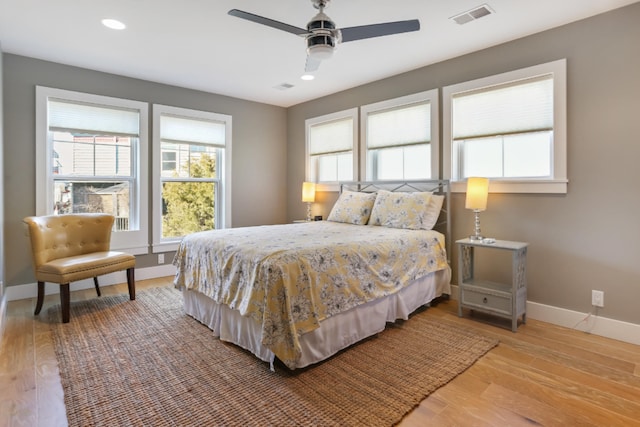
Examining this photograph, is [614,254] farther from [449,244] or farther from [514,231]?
[449,244]

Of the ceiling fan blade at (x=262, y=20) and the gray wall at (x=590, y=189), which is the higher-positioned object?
the ceiling fan blade at (x=262, y=20)

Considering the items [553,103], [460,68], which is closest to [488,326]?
[553,103]

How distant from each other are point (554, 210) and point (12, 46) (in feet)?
18.2

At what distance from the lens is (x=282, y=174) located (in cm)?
601

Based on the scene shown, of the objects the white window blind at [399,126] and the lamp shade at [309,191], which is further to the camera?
the lamp shade at [309,191]

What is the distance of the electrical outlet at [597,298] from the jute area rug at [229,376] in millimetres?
1006

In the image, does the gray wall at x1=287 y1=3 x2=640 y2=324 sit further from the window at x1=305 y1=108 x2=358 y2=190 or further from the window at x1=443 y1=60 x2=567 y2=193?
the window at x1=305 y1=108 x2=358 y2=190

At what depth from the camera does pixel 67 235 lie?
3.62m

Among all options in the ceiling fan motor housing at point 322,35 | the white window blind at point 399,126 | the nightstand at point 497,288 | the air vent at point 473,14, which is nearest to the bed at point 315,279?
the nightstand at point 497,288

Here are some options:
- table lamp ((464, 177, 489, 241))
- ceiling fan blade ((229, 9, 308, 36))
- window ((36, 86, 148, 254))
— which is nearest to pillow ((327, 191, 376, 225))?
table lamp ((464, 177, 489, 241))

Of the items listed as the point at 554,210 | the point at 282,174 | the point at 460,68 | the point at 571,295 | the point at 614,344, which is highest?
the point at 460,68

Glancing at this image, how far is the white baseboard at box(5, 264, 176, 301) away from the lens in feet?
12.2

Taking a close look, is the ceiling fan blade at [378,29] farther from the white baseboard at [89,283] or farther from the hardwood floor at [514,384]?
the white baseboard at [89,283]

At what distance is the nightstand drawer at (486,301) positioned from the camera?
292 centimetres
